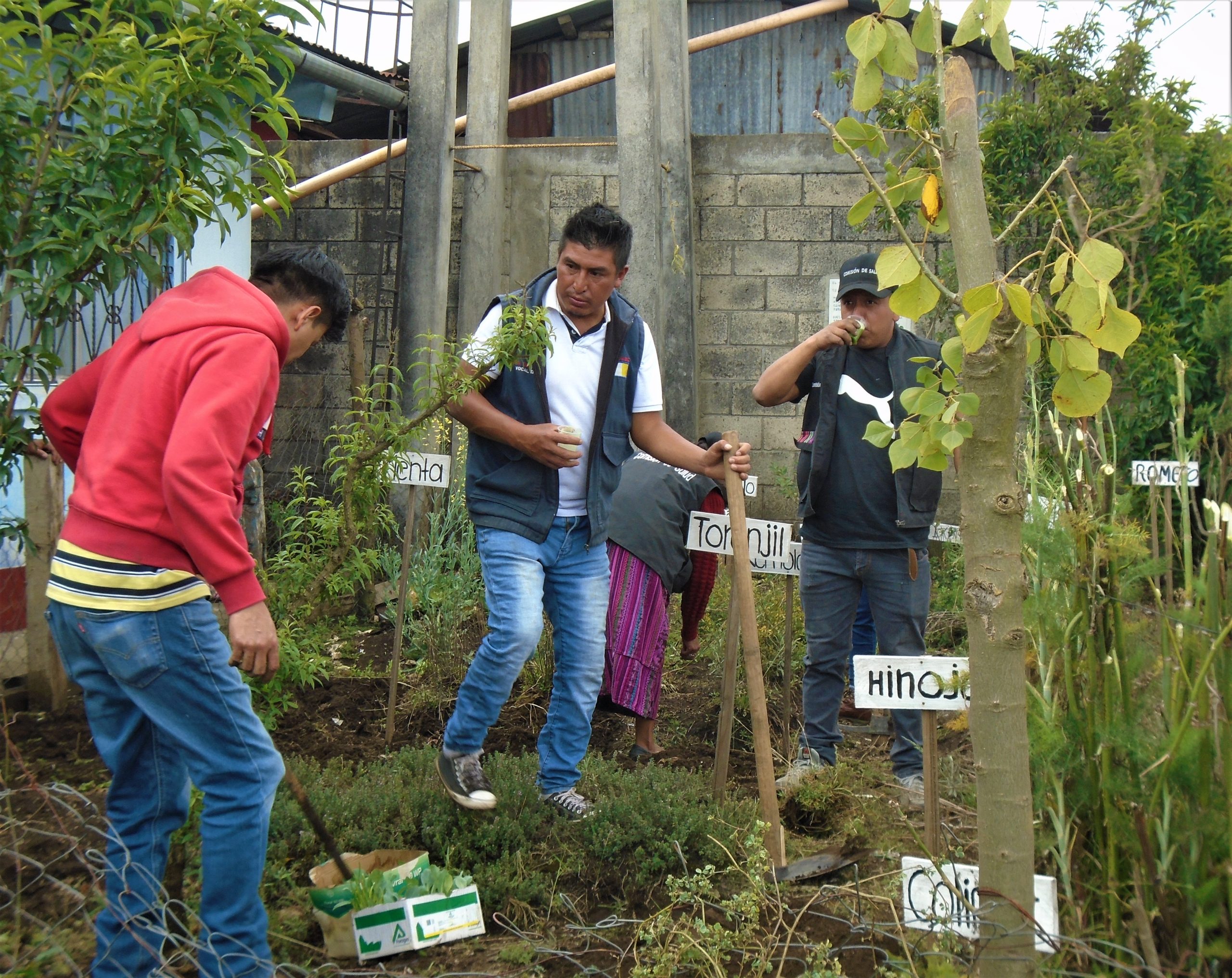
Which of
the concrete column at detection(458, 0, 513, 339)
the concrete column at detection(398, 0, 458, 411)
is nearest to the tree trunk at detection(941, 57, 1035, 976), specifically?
the concrete column at detection(398, 0, 458, 411)

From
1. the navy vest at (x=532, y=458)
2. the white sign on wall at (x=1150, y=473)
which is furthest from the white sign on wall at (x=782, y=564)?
the white sign on wall at (x=1150, y=473)

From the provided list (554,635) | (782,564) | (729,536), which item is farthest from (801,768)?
(554,635)

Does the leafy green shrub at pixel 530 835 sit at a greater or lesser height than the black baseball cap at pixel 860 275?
lesser

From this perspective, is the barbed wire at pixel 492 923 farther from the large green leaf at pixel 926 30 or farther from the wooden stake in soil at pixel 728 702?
the large green leaf at pixel 926 30

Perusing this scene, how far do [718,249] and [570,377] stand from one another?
4511mm

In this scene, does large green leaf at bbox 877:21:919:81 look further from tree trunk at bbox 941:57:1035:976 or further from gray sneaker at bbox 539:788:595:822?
gray sneaker at bbox 539:788:595:822

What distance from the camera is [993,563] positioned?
1.84 metres

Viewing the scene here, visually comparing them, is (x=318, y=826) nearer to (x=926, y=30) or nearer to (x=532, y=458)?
(x=532, y=458)

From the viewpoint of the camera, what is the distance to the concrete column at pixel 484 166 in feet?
25.9

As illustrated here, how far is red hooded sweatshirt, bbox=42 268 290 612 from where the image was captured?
91.1 inches

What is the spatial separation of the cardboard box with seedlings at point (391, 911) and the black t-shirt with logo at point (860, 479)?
6.41 ft

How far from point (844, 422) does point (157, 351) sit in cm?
262

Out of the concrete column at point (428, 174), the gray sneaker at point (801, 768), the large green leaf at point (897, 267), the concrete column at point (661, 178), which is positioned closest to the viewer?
the large green leaf at point (897, 267)

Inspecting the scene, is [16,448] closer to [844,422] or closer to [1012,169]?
[844,422]
